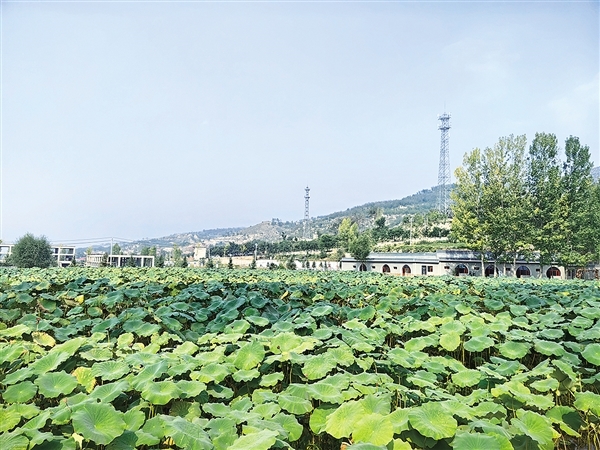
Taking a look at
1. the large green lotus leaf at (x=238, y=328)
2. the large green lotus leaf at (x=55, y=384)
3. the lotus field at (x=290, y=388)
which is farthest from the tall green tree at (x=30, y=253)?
the large green lotus leaf at (x=55, y=384)

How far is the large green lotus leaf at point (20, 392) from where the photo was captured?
2.00 metres

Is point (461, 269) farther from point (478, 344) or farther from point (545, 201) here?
point (478, 344)

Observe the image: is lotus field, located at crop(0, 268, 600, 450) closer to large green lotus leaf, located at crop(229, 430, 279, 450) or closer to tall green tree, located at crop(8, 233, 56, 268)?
large green lotus leaf, located at crop(229, 430, 279, 450)

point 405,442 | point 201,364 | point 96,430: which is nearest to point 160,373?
point 201,364

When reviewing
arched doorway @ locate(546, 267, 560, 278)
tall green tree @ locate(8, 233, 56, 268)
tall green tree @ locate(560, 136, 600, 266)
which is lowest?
arched doorway @ locate(546, 267, 560, 278)

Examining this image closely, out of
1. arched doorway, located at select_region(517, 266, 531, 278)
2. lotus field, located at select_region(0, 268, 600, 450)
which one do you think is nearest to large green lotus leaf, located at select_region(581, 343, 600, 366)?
lotus field, located at select_region(0, 268, 600, 450)

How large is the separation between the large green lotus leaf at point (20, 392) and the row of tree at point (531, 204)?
106 ft

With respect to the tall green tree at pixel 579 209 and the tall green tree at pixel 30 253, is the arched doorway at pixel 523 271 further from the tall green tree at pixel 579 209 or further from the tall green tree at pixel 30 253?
the tall green tree at pixel 30 253

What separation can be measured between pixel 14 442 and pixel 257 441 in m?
0.86

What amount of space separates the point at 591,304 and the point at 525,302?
0.79 m

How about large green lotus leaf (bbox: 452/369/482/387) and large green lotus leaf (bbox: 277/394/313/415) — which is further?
large green lotus leaf (bbox: 452/369/482/387)

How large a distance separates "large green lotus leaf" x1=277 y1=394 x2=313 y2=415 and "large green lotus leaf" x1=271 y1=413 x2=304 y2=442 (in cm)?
5

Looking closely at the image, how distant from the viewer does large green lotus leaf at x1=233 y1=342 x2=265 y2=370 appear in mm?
2469

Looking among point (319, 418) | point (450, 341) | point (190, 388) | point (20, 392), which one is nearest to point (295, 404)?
point (319, 418)
